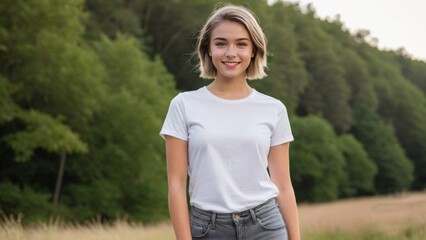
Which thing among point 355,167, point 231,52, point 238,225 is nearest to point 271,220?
point 238,225

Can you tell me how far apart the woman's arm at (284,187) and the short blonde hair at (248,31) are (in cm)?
32

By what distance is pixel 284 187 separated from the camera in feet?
11.2

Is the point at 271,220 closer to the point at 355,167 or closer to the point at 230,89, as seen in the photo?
the point at 230,89

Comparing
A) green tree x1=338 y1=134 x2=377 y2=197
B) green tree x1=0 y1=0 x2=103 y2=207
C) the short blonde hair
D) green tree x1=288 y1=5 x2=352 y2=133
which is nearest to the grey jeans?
the short blonde hair

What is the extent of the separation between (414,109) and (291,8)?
15510 millimetres

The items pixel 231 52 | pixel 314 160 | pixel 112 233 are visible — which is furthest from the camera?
pixel 314 160

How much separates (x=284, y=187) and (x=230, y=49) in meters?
0.58

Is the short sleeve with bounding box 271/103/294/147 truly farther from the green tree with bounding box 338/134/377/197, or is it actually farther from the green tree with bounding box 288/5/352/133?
the green tree with bounding box 288/5/352/133

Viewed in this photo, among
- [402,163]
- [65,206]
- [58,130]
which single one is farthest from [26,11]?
[402,163]

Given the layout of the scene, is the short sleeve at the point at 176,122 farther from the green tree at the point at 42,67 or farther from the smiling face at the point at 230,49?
the green tree at the point at 42,67

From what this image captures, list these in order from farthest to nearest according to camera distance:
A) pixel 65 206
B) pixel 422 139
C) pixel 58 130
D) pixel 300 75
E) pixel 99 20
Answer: pixel 422 139, pixel 300 75, pixel 99 20, pixel 65 206, pixel 58 130

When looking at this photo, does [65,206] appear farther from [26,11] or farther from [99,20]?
[99,20]

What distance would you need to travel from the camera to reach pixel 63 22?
33.0m

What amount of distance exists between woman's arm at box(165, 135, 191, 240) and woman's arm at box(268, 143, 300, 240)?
354 mm
